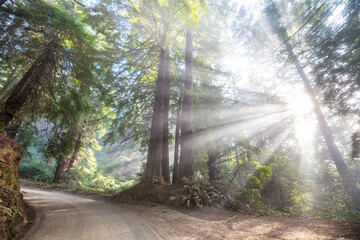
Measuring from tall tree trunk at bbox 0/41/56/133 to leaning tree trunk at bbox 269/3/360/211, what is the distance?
10194 millimetres

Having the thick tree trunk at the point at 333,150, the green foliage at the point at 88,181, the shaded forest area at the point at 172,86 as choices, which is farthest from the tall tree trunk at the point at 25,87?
the green foliage at the point at 88,181

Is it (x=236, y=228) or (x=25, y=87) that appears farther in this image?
(x=25, y=87)

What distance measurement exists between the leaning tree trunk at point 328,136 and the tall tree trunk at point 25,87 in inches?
401

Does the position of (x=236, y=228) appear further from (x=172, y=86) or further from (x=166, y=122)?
(x=172, y=86)

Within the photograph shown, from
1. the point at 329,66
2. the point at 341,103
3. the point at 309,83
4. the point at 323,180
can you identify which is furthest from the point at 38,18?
the point at 323,180

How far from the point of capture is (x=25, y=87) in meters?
5.89

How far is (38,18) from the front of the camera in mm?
5488

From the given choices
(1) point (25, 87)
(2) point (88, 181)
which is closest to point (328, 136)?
(1) point (25, 87)

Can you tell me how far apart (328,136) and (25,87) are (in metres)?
15.8

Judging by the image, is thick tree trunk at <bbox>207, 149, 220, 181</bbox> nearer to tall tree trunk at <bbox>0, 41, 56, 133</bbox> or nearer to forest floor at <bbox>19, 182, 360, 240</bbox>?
forest floor at <bbox>19, 182, 360, 240</bbox>

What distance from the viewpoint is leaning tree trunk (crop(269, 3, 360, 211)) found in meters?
7.40

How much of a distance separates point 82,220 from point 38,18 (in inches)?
265

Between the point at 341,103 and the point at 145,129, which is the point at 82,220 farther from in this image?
the point at 341,103

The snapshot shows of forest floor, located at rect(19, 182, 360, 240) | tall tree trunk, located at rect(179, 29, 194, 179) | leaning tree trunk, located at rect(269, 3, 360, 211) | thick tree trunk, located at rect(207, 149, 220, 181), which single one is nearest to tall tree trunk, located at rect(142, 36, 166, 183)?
tall tree trunk, located at rect(179, 29, 194, 179)
